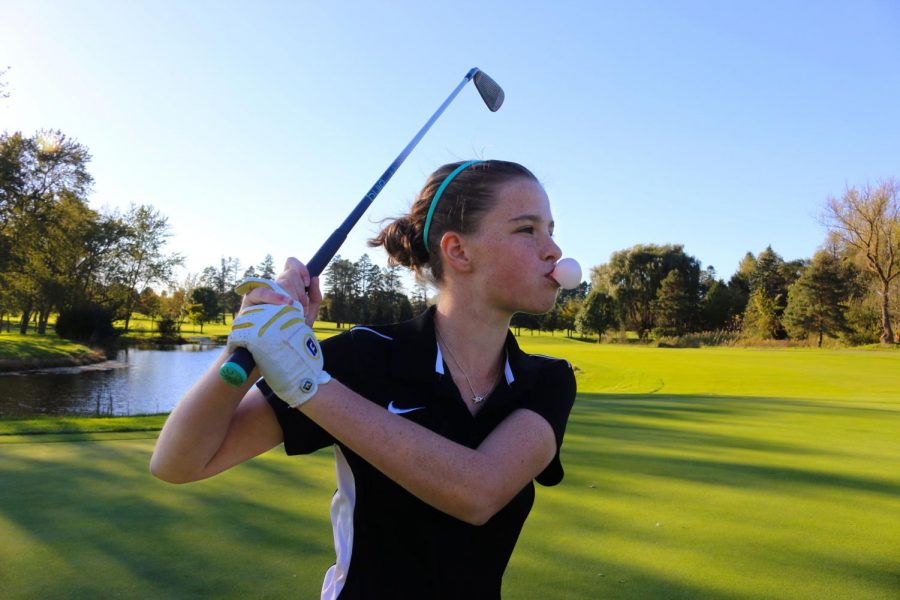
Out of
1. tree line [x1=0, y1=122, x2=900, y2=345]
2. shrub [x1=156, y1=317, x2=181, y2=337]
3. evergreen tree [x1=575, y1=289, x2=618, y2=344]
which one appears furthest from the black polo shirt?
evergreen tree [x1=575, y1=289, x2=618, y2=344]

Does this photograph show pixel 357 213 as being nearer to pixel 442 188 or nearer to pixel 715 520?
pixel 442 188

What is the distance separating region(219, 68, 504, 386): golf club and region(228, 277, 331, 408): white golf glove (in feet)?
0.12

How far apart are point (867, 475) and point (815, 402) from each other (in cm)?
719

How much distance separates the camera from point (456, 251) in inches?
64.6

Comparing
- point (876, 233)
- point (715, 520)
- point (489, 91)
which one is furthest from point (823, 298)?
point (489, 91)

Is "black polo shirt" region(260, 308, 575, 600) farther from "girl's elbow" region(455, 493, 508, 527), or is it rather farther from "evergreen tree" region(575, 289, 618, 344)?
"evergreen tree" region(575, 289, 618, 344)

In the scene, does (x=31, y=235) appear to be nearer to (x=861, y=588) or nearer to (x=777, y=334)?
(x=861, y=588)

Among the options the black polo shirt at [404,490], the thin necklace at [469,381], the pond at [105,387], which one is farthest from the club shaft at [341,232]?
the pond at [105,387]

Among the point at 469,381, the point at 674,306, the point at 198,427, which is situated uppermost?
the point at 674,306

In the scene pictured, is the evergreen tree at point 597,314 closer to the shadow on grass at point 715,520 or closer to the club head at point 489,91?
the shadow on grass at point 715,520

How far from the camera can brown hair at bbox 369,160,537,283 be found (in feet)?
5.26

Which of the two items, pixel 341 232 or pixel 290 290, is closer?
pixel 290 290

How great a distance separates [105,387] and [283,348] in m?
24.9

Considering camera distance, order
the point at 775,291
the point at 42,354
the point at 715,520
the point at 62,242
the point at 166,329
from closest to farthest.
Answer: the point at 715,520, the point at 42,354, the point at 62,242, the point at 166,329, the point at 775,291
